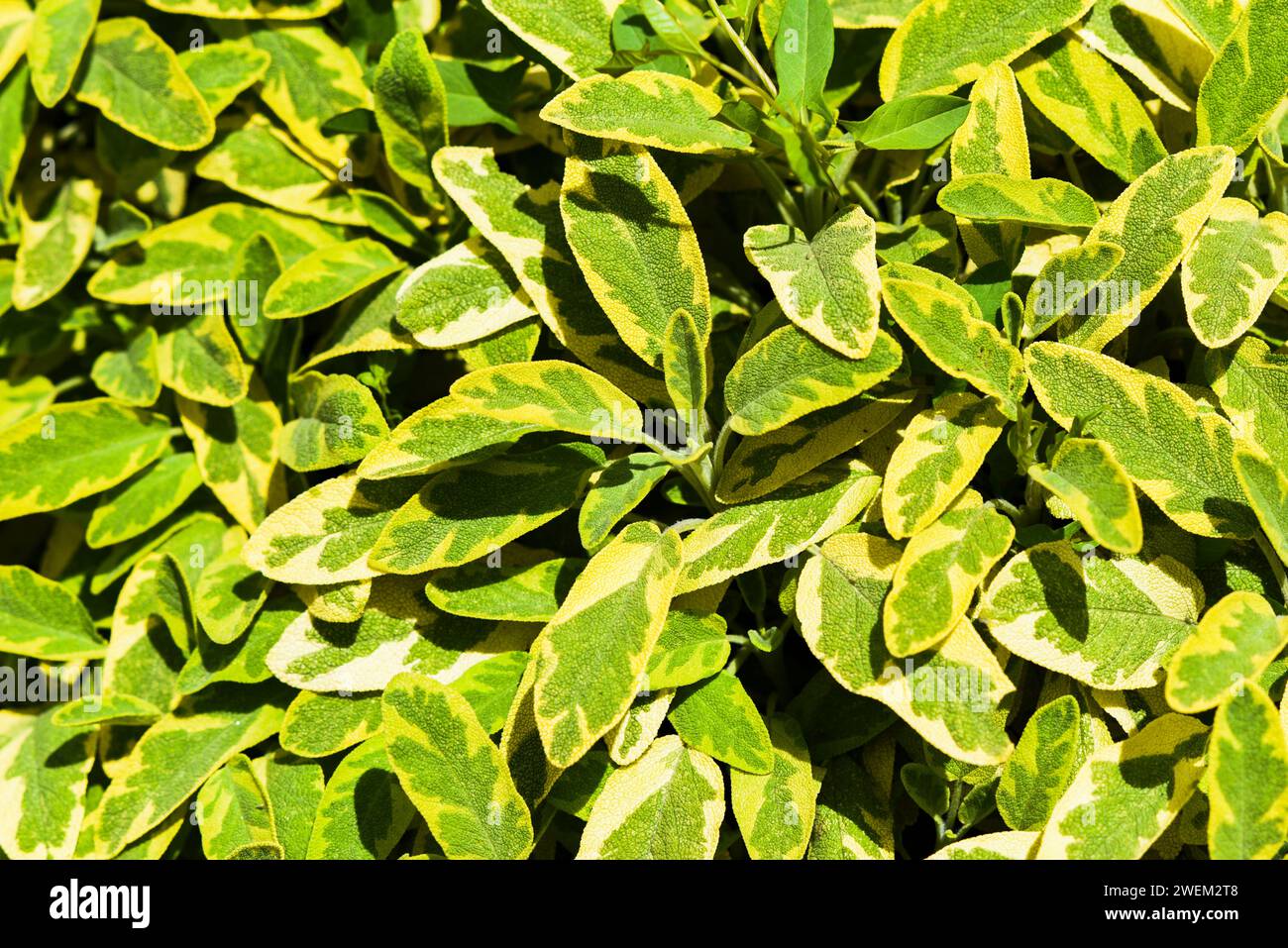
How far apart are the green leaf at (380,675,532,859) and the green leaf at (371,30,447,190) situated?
22.2 inches

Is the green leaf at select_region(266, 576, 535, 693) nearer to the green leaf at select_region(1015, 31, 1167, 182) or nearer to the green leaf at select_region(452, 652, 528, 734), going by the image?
the green leaf at select_region(452, 652, 528, 734)

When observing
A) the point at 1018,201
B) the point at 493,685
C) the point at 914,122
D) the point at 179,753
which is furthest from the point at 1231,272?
the point at 179,753

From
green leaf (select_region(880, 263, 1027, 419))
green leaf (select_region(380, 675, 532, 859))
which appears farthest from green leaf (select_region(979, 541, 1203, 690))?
green leaf (select_region(380, 675, 532, 859))

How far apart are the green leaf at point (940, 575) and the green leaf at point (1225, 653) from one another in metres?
0.16

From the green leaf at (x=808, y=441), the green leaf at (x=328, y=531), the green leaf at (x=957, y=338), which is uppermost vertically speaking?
the green leaf at (x=957, y=338)

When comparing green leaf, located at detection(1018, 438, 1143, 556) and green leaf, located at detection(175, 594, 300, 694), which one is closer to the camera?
green leaf, located at detection(1018, 438, 1143, 556)

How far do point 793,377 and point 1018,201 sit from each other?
0.25 meters

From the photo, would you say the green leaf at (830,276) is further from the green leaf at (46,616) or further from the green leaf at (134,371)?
the green leaf at (46,616)

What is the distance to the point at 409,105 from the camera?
1.18m

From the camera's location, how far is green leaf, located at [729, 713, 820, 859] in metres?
1.01

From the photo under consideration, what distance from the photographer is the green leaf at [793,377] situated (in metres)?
0.95

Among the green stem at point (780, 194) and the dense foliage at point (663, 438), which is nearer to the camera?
the dense foliage at point (663, 438)

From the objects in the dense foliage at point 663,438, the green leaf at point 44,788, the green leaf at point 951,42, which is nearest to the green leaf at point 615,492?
the dense foliage at point 663,438
